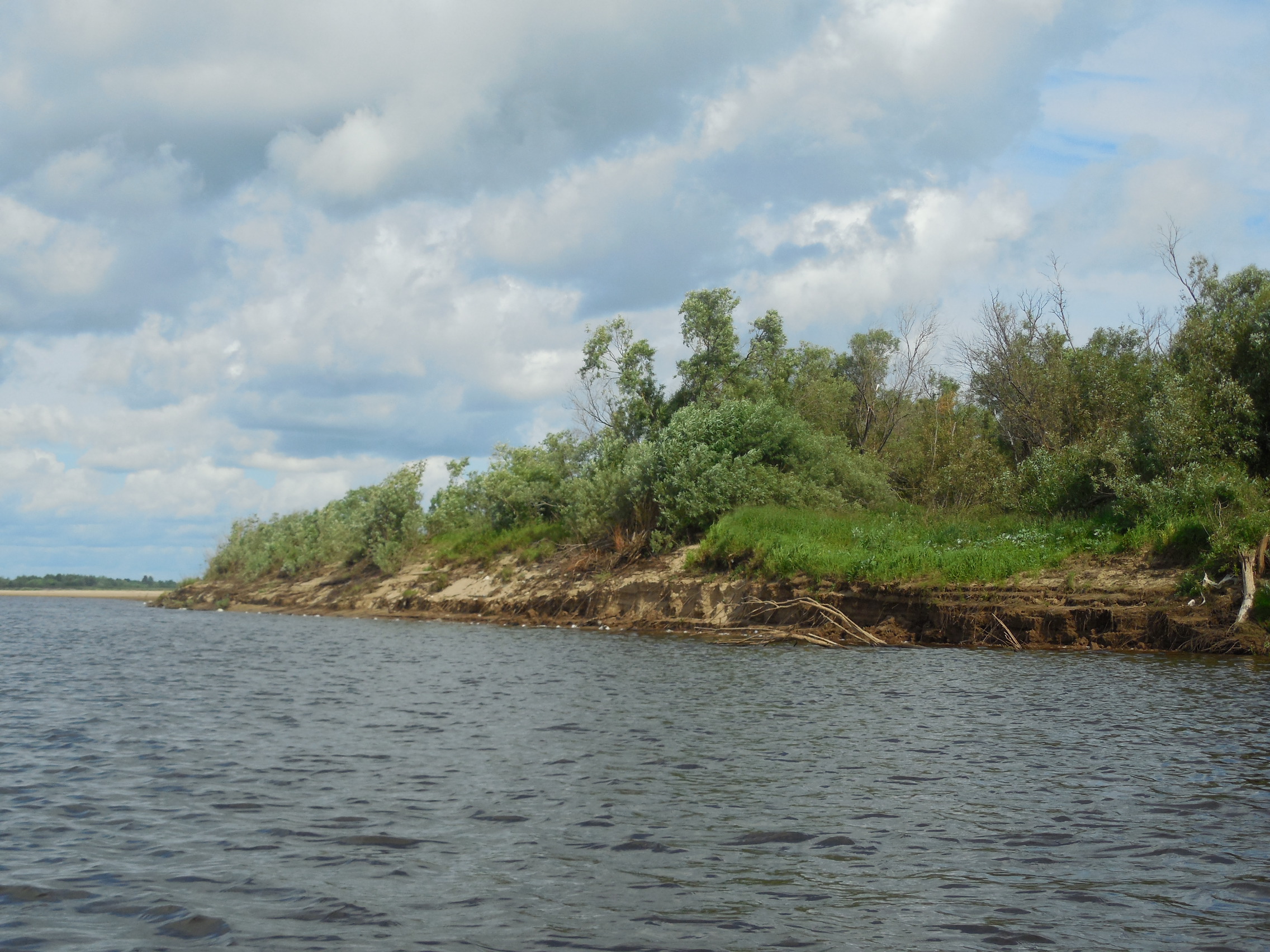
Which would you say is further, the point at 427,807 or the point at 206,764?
the point at 206,764

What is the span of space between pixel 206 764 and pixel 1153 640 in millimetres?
27319

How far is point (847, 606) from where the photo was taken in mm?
37844

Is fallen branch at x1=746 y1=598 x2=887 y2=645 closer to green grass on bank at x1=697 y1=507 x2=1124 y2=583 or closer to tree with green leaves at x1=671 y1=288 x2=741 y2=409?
green grass on bank at x1=697 y1=507 x2=1124 y2=583

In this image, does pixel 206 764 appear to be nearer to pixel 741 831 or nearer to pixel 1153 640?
pixel 741 831

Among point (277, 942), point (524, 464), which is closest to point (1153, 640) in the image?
point (277, 942)

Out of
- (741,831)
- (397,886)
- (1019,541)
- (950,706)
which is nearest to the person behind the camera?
(397,886)

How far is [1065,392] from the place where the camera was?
48.6 m

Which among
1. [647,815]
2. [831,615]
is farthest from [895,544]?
[647,815]

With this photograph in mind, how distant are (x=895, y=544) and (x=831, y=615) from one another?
4587 mm

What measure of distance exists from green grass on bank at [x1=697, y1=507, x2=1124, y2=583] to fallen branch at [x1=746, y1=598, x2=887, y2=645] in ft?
4.78

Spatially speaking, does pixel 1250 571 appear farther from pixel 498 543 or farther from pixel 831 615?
pixel 498 543

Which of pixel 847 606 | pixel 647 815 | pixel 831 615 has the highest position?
pixel 847 606

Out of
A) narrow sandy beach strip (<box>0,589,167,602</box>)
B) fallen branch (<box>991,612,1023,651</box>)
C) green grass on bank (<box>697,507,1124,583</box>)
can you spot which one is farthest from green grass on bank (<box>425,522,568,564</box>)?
narrow sandy beach strip (<box>0,589,167,602</box>)

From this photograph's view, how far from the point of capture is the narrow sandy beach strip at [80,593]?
138 meters
